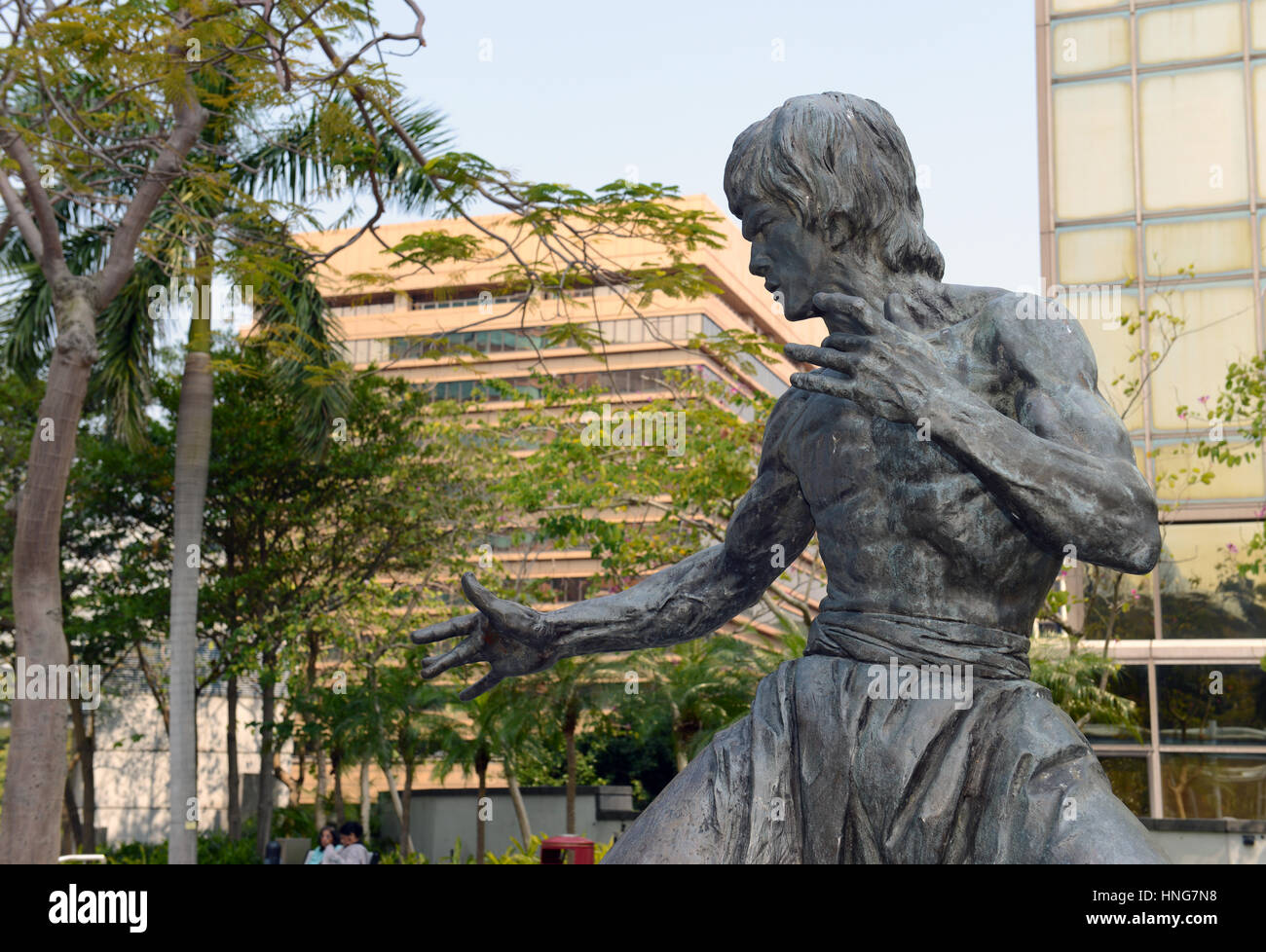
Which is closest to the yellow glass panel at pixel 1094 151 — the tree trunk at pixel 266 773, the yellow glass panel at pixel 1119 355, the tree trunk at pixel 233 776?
the yellow glass panel at pixel 1119 355

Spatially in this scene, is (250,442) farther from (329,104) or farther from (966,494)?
(966,494)

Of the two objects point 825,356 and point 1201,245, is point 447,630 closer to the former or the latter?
point 825,356

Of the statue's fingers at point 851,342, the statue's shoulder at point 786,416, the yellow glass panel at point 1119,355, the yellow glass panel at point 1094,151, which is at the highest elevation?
the yellow glass panel at point 1094,151

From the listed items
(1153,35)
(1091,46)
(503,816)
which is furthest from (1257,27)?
(503,816)

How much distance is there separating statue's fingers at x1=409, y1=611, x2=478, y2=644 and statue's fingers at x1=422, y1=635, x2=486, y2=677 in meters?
0.02

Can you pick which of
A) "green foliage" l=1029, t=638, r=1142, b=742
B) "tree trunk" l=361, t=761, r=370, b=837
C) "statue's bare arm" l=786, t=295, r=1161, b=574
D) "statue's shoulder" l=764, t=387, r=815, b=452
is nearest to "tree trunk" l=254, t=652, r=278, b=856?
"tree trunk" l=361, t=761, r=370, b=837

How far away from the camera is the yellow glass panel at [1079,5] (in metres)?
22.0

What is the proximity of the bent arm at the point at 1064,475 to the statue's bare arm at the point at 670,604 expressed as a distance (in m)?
0.58

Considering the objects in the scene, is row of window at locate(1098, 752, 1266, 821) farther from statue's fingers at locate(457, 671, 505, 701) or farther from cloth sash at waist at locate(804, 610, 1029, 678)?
cloth sash at waist at locate(804, 610, 1029, 678)

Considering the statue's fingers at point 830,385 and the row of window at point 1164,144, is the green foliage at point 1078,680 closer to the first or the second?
the row of window at point 1164,144

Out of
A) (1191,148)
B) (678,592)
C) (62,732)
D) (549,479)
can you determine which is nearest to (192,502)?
(62,732)

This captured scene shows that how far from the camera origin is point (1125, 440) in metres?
2.33

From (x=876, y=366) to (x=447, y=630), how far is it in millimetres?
1049
